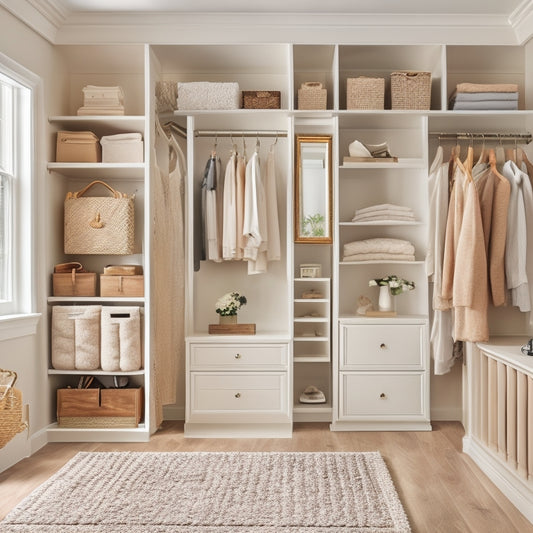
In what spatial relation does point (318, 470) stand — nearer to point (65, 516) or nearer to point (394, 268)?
point (65, 516)

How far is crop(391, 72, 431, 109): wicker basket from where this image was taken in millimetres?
3920

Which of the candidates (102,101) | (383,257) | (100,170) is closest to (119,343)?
(100,170)

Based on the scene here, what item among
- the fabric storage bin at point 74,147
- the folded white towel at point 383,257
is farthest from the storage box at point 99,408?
the folded white towel at point 383,257

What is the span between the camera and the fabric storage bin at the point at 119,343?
3.76m

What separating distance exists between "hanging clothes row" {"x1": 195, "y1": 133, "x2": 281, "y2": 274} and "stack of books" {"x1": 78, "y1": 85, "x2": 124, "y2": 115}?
702 millimetres

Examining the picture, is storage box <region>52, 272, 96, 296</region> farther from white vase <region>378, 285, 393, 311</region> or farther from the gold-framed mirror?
white vase <region>378, 285, 393, 311</region>

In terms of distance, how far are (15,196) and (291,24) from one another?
2.01 m

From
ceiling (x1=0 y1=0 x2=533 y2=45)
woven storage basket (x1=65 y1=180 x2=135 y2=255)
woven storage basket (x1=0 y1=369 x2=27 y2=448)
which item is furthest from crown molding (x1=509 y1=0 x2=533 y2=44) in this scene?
woven storage basket (x1=0 y1=369 x2=27 y2=448)

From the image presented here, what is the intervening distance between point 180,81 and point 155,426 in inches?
95.3

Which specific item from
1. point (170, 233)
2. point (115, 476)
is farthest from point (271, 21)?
point (115, 476)

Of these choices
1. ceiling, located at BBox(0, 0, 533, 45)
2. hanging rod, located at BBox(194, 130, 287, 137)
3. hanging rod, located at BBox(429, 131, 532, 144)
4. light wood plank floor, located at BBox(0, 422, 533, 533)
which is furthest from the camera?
hanging rod, located at BBox(194, 130, 287, 137)

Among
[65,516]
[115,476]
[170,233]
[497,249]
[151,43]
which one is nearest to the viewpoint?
[65,516]

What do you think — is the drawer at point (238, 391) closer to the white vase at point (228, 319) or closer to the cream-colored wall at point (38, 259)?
the white vase at point (228, 319)

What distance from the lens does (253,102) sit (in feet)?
13.1
